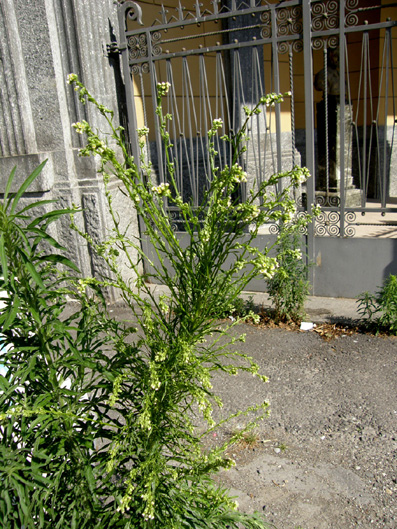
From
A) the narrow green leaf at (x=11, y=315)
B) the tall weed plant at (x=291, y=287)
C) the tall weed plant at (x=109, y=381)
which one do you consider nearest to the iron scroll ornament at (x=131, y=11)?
the tall weed plant at (x=291, y=287)

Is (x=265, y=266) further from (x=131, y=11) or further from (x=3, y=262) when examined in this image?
(x=131, y=11)

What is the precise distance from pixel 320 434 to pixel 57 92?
4.20 meters

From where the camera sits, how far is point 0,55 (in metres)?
5.57

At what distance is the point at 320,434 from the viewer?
10.8 feet

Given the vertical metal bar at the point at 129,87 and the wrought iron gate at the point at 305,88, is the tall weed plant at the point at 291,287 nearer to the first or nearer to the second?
the wrought iron gate at the point at 305,88

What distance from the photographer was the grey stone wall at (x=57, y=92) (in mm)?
5348

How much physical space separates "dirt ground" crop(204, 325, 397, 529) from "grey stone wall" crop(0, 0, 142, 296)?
7.93ft

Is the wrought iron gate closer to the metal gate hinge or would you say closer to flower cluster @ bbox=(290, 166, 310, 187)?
the metal gate hinge

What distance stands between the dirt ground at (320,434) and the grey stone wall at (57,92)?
7.93 feet

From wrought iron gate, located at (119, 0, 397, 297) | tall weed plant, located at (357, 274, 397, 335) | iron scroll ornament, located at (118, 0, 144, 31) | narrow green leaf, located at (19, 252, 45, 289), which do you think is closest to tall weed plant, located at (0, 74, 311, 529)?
narrow green leaf, located at (19, 252, 45, 289)

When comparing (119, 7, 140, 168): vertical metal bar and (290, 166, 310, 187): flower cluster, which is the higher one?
(119, 7, 140, 168): vertical metal bar

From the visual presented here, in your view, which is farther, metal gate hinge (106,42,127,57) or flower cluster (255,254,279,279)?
metal gate hinge (106,42,127,57)

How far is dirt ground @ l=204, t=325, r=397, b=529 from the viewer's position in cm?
268

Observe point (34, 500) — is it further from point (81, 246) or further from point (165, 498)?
point (81, 246)
